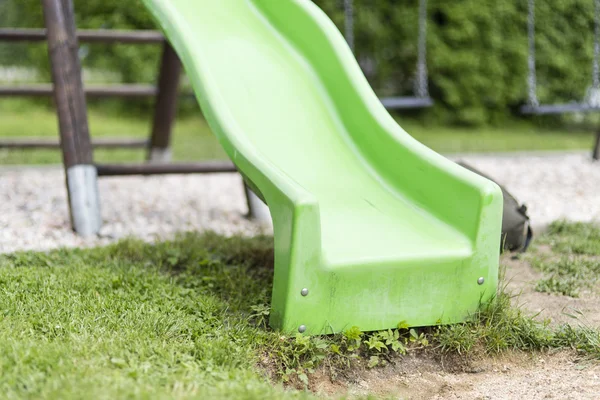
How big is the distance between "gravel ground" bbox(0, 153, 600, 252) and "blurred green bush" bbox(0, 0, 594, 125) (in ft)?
8.92

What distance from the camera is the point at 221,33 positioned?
11.1 feet

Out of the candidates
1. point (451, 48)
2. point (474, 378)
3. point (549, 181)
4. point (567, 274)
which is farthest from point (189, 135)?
point (474, 378)

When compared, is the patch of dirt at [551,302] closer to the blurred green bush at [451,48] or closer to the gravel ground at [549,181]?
the gravel ground at [549,181]

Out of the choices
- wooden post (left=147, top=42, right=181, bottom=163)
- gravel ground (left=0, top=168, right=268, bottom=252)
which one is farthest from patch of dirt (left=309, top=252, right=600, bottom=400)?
wooden post (left=147, top=42, right=181, bottom=163)

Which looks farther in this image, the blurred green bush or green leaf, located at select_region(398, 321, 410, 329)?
the blurred green bush

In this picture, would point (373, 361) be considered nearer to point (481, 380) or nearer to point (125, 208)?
point (481, 380)

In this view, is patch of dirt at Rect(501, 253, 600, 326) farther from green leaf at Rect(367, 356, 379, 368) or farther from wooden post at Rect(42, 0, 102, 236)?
wooden post at Rect(42, 0, 102, 236)

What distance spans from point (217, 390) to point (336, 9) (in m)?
6.66

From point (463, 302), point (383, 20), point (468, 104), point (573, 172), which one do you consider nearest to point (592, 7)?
point (468, 104)

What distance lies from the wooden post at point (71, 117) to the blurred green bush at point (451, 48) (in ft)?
15.2

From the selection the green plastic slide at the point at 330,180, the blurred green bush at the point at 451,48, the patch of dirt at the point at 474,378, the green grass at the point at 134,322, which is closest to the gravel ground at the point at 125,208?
the green grass at the point at 134,322

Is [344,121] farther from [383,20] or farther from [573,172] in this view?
[383,20]

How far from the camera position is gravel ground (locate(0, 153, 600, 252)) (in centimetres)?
338

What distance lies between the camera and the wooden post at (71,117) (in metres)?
3.24
